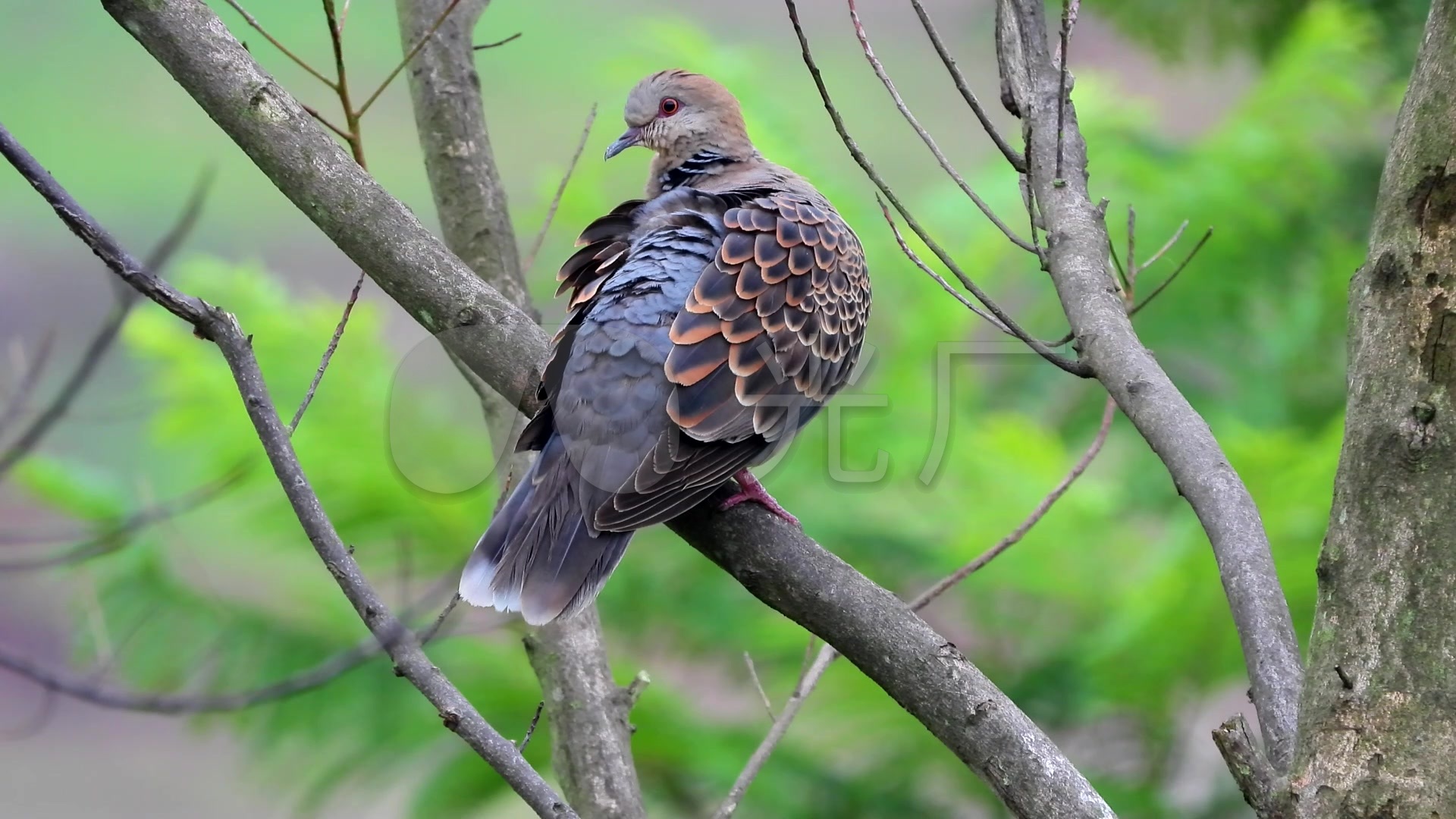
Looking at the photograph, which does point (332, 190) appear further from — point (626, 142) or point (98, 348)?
point (626, 142)

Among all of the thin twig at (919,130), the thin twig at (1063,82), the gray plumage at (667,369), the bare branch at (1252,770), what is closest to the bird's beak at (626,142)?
the gray plumage at (667,369)

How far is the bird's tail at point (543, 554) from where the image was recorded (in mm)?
2123

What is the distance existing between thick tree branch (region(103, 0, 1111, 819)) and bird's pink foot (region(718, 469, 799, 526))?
0.03 meters

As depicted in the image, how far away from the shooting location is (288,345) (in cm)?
459

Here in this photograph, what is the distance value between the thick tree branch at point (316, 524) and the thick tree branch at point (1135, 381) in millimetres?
912

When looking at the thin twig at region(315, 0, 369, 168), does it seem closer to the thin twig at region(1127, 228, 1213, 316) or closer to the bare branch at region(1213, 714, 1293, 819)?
the thin twig at region(1127, 228, 1213, 316)

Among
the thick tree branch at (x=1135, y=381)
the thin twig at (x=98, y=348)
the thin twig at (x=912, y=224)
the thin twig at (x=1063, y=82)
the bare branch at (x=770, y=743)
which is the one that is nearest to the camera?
the thin twig at (x=98, y=348)

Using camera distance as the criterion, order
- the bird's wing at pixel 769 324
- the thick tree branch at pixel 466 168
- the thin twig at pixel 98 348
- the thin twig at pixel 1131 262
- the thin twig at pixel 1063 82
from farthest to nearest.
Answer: the thick tree branch at pixel 466 168 → the bird's wing at pixel 769 324 → the thin twig at pixel 1131 262 → the thin twig at pixel 1063 82 → the thin twig at pixel 98 348

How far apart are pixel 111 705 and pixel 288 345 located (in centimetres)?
362

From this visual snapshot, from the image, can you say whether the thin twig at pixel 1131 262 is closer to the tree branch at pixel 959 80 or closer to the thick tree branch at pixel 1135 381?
the thick tree branch at pixel 1135 381

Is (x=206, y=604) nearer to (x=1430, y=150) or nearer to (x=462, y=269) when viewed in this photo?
(x=462, y=269)

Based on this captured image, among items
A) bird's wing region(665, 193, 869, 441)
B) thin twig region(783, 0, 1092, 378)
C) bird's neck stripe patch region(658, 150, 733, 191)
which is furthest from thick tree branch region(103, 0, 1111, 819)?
bird's neck stripe patch region(658, 150, 733, 191)

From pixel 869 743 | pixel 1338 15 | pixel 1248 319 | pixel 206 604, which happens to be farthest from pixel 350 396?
pixel 1338 15

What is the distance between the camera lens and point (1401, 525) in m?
1.37
